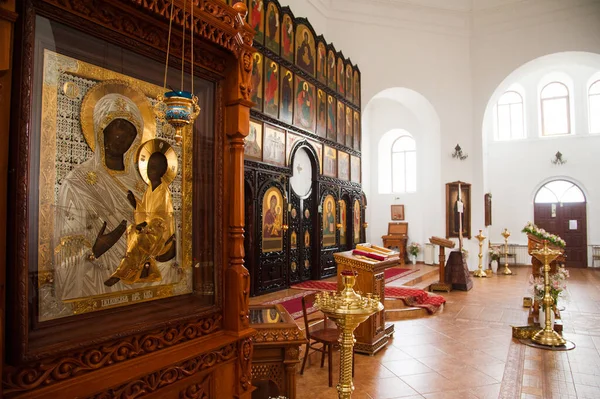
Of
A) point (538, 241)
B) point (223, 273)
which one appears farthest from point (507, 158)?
point (223, 273)

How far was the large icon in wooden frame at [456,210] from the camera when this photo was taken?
42.6ft

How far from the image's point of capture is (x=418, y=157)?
582 inches

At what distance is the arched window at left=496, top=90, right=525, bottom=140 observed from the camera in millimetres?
15633

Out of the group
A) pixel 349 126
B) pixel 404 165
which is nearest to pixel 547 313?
pixel 349 126

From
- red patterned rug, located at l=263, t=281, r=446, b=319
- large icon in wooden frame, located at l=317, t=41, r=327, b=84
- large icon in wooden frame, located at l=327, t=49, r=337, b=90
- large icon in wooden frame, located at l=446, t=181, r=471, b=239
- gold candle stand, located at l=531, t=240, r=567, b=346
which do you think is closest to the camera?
gold candle stand, located at l=531, t=240, r=567, b=346

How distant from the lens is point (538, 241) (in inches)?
341

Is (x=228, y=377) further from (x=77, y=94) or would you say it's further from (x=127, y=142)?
(x=77, y=94)

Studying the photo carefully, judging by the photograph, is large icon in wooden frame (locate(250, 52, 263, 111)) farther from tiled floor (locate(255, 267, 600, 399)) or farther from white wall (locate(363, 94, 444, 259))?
white wall (locate(363, 94, 444, 259))

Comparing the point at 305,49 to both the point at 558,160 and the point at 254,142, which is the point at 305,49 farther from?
the point at 558,160

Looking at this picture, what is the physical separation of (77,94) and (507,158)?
16.2 meters

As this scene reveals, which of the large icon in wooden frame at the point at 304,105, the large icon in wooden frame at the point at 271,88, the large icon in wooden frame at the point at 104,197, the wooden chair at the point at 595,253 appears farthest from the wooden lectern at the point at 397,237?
the large icon in wooden frame at the point at 104,197

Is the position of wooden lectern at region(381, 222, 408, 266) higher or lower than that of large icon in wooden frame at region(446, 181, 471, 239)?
lower

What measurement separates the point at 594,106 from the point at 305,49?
1123 centimetres

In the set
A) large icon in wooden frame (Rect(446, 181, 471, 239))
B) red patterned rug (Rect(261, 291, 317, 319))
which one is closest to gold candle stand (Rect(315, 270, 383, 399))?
red patterned rug (Rect(261, 291, 317, 319))
